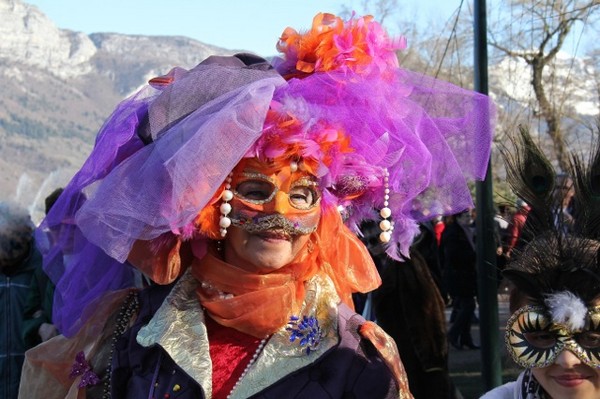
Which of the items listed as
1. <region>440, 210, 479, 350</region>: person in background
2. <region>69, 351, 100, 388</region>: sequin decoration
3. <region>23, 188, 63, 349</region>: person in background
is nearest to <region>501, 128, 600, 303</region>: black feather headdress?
<region>69, 351, 100, 388</region>: sequin decoration

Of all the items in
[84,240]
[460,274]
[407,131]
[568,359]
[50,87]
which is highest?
[407,131]

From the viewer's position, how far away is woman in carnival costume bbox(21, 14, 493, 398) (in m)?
2.72

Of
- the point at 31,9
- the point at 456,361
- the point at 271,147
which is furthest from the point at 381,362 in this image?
the point at 31,9

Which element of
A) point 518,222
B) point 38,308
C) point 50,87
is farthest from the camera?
point 50,87

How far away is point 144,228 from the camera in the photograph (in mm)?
2746

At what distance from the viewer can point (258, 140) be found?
2803mm

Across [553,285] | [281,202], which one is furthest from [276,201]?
[553,285]

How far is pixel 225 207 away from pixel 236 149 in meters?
Result: 0.21

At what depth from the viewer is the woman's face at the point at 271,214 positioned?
109 inches

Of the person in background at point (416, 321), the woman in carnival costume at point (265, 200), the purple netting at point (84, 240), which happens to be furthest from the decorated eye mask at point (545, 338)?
the person in background at point (416, 321)

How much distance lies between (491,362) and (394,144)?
2.55 meters

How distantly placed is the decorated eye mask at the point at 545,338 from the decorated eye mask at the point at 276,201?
2.27 feet

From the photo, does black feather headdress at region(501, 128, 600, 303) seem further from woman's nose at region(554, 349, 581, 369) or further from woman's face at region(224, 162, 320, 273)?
woman's face at region(224, 162, 320, 273)

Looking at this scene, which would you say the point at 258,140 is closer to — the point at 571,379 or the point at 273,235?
the point at 273,235
